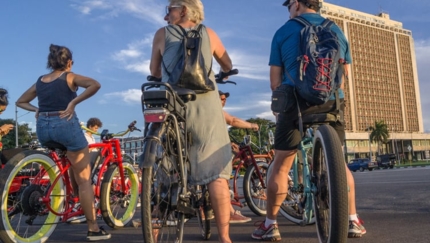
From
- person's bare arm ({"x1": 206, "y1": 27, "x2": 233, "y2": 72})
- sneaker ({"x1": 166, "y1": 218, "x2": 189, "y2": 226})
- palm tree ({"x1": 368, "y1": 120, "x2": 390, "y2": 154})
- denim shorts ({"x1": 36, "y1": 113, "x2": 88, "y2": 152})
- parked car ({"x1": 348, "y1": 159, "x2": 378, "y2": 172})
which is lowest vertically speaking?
parked car ({"x1": 348, "y1": 159, "x2": 378, "y2": 172})

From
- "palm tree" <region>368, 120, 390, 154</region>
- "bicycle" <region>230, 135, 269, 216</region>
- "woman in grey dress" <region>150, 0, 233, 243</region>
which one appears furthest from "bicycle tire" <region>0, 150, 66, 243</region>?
"palm tree" <region>368, 120, 390, 154</region>

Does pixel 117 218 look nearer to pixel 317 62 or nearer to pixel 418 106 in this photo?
pixel 317 62

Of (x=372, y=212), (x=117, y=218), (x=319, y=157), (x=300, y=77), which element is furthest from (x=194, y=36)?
(x=372, y=212)

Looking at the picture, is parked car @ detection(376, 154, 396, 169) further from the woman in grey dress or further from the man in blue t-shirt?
the woman in grey dress

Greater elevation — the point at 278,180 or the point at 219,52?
the point at 219,52

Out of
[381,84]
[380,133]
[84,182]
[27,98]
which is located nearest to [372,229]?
[84,182]

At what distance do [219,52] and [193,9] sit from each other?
0.37 m

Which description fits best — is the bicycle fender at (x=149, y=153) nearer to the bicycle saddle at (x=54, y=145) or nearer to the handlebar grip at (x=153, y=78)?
the handlebar grip at (x=153, y=78)

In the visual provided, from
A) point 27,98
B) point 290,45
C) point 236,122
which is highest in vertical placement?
point 290,45

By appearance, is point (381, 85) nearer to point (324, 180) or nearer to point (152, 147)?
point (324, 180)

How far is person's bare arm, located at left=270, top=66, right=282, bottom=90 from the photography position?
3.93 metres

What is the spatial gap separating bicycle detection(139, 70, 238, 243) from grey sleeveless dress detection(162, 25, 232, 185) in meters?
0.08

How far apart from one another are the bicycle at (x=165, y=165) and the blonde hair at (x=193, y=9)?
64cm

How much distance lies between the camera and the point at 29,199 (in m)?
4.27
